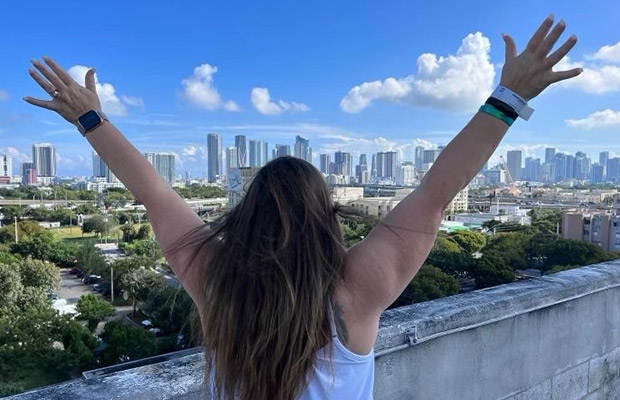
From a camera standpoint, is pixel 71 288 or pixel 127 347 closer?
pixel 127 347

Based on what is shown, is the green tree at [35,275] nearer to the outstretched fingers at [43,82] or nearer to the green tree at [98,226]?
the green tree at [98,226]

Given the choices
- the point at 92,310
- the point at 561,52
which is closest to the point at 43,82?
the point at 561,52

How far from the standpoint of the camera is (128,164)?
103 centimetres

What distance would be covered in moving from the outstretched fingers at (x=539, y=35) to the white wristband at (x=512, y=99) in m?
0.09

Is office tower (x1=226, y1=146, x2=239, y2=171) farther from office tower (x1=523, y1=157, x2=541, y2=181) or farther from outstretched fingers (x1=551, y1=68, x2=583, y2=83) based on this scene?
office tower (x1=523, y1=157, x2=541, y2=181)

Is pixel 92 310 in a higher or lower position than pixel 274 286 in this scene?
lower

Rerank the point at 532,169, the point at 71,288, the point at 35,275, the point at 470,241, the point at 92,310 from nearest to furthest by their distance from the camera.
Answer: the point at 92,310 < the point at 35,275 < the point at 470,241 < the point at 71,288 < the point at 532,169

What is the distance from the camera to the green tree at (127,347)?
53.8 feet

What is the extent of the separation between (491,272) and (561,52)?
22.5 meters

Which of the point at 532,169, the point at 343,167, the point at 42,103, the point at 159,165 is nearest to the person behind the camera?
the point at 42,103

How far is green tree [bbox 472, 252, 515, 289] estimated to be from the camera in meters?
21.5

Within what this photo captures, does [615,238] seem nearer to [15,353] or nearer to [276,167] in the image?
[15,353]

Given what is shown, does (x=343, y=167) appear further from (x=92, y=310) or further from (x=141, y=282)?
(x=141, y=282)

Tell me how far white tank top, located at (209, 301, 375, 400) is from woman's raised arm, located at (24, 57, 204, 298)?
0.96ft
